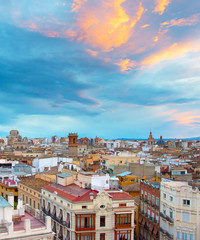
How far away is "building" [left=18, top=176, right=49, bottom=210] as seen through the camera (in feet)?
155

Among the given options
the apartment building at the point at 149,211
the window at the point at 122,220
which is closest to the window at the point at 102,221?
the window at the point at 122,220

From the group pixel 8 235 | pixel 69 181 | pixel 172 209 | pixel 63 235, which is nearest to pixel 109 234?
pixel 63 235

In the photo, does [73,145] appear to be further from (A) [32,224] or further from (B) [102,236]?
(A) [32,224]

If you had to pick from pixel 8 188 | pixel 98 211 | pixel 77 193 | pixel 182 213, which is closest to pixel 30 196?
pixel 8 188

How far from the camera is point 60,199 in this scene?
126 ft

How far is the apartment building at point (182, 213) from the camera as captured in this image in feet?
120

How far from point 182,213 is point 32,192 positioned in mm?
24911

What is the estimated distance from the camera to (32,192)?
4897 cm

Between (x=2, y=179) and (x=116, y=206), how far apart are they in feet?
115

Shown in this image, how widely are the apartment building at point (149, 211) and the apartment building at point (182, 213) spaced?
334cm

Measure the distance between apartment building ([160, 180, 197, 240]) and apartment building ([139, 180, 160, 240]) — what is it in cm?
334

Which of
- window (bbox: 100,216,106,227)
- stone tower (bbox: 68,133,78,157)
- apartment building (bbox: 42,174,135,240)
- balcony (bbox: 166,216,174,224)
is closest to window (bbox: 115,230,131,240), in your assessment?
apartment building (bbox: 42,174,135,240)

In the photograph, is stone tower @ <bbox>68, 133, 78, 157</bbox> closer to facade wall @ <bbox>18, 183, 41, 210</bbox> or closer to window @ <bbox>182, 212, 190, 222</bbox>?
facade wall @ <bbox>18, 183, 41, 210</bbox>

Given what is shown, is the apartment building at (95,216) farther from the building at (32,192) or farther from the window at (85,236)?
the building at (32,192)
